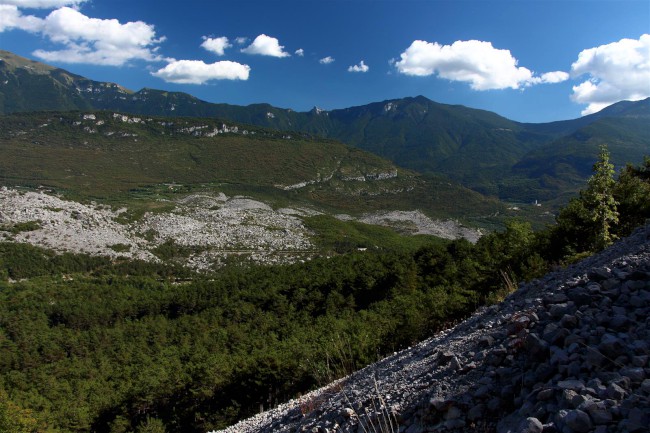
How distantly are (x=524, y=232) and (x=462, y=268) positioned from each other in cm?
940

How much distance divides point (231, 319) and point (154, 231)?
299 ft

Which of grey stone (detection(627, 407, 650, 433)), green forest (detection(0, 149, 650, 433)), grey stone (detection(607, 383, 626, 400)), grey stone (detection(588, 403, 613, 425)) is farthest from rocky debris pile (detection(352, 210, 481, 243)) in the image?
grey stone (detection(627, 407, 650, 433))

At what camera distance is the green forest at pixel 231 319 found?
2370cm

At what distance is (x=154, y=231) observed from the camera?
137375 millimetres

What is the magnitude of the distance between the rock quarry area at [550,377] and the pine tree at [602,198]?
21.1 meters

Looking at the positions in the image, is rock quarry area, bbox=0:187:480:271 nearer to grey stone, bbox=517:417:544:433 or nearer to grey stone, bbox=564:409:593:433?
grey stone, bbox=517:417:544:433

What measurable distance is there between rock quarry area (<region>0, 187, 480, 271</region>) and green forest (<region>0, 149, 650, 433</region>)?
1199cm

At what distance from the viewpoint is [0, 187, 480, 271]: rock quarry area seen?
118m

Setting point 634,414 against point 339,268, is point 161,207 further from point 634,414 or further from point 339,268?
point 634,414

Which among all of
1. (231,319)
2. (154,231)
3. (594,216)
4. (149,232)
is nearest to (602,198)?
(594,216)

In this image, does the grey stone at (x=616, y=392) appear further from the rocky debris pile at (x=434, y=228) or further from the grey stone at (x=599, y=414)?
the rocky debris pile at (x=434, y=228)

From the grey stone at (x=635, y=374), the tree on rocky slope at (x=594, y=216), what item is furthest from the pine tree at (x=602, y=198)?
the grey stone at (x=635, y=374)

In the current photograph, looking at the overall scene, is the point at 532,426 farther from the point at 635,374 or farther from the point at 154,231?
the point at 154,231

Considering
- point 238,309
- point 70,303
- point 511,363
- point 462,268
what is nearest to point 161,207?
point 70,303
